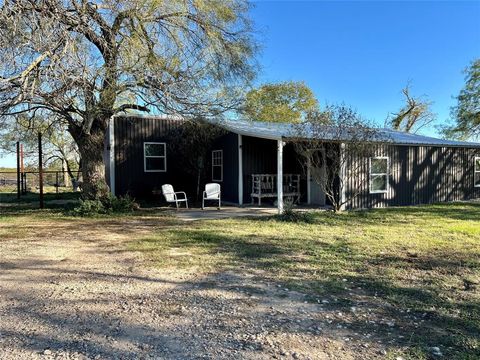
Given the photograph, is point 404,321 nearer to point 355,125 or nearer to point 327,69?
point 355,125

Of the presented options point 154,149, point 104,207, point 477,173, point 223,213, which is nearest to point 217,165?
point 154,149

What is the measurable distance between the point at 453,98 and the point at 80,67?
→ 86.2ft

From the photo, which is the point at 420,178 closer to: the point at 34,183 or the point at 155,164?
the point at 155,164

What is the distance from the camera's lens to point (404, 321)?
138 inches

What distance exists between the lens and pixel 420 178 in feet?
45.0

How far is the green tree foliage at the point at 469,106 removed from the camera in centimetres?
2473

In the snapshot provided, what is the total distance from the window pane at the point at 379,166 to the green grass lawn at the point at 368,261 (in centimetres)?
259

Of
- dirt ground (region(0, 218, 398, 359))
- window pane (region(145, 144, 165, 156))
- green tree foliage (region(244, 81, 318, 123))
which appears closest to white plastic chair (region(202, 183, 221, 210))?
window pane (region(145, 144, 165, 156))

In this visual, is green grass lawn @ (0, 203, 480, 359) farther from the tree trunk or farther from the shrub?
the tree trunk

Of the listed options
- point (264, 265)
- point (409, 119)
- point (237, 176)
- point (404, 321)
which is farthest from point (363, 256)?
point (409, 119)

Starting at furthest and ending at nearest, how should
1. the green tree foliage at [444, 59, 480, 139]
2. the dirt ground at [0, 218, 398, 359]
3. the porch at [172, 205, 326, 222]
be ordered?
the green tree foliage at [444, 59, 480, 139]
the porch at [172, 205, 326, 222]
the dirt ground at [0, 218, 398, 359]

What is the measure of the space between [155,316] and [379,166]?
10.6 m

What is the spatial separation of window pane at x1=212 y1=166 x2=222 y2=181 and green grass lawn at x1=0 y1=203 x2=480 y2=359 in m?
4.41

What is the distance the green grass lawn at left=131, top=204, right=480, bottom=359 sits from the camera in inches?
139
